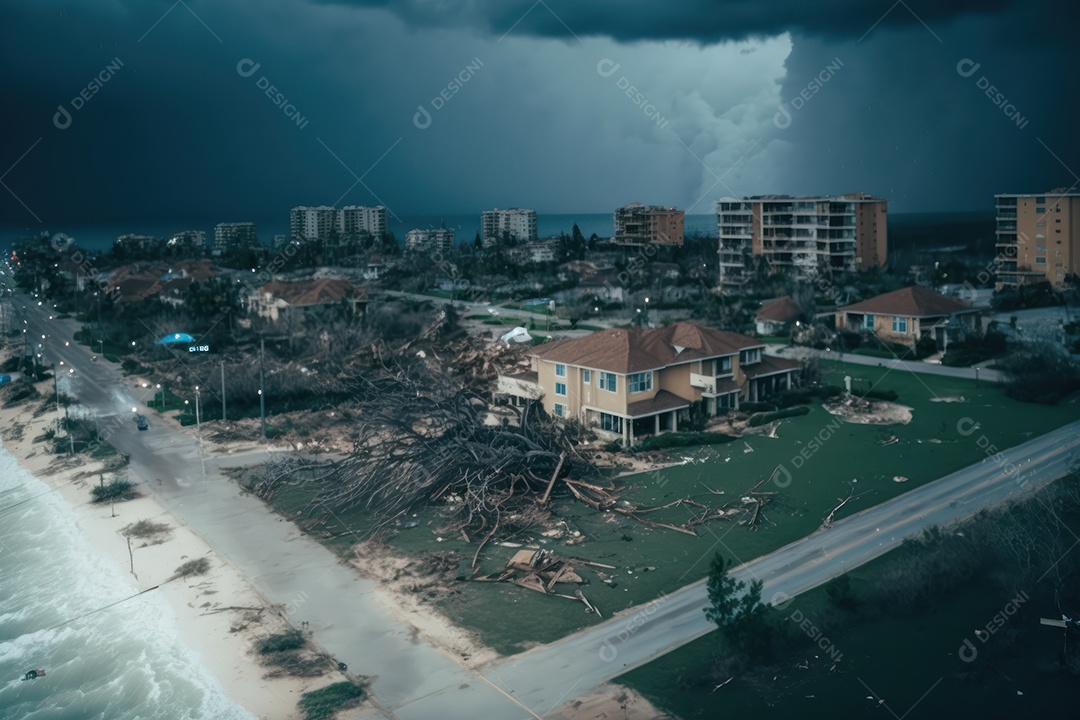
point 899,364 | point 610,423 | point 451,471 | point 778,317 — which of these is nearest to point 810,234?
point 778,317

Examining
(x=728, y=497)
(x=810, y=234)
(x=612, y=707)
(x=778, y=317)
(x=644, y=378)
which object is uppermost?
(x=810, y=234)

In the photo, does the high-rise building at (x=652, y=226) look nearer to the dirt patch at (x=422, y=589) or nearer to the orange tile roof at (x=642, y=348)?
the orange tile roof at (x=642, y=348)

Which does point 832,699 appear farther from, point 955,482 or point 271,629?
point 955,482

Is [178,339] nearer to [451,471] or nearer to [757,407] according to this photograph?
[451,471]

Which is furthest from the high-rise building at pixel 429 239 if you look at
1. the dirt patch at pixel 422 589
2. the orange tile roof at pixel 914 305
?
the dirt patch at pixel 422 589

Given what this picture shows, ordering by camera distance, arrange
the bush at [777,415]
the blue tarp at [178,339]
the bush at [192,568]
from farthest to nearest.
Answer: the blue tarp at [178,339]
the bush at [777,415]
the bush at [192,568]

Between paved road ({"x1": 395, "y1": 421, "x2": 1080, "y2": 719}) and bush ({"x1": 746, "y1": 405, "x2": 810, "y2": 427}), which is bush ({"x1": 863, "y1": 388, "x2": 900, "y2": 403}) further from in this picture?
paved road ({"x1": 395, "y1": 421, "x2": 1080, "y2": 719})

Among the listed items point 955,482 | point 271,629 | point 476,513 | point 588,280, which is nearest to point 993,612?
point 955,482
